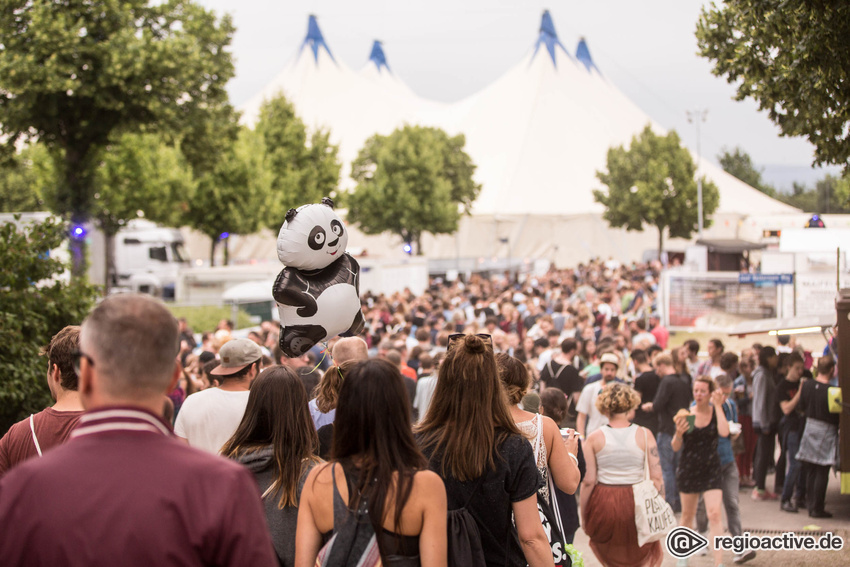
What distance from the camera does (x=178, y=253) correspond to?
35.3 metres

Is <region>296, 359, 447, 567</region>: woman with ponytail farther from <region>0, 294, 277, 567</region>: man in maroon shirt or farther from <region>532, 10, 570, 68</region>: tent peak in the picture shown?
<region>532, 10, 570, 68</region>: tent peak

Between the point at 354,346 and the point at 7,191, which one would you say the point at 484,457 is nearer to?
the point at 354,346

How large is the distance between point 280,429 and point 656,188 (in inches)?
1829

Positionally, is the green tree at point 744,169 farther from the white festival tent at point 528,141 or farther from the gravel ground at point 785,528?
the gravel ground at point 785,528

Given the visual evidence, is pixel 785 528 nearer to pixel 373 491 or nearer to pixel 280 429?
pixel 280 429

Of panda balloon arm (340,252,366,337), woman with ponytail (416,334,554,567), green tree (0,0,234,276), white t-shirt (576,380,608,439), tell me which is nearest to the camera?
woman with ponytail (416,334,554,567)

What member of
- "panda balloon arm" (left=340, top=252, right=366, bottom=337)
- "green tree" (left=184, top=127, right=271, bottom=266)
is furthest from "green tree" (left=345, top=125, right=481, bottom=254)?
"panda balloon arm" (left=340, top=252, right=366, bottom=337)

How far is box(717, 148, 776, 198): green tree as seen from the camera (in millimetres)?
86269

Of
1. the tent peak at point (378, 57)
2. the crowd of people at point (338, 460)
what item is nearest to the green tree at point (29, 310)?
the crowd of people at point (338, 460)

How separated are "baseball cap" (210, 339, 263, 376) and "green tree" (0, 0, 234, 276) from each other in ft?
51.5

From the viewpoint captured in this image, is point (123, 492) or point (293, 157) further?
point (293, 157)

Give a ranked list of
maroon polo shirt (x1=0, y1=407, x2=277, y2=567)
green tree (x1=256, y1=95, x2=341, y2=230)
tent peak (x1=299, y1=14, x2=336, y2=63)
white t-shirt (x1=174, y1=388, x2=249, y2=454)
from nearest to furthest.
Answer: maroon polo shirt (x1=0, y1=407, x2=277, y2=567)
white t-shirt (x1=174, y1=388, x2=249, y2=454)
green tree (x1=256, y1=95, x2=341, y2=230)
tent peak (x1=299, y1=14, x2=336, y2=63)

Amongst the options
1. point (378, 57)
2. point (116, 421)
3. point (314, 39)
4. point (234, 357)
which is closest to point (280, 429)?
point (234, 357)

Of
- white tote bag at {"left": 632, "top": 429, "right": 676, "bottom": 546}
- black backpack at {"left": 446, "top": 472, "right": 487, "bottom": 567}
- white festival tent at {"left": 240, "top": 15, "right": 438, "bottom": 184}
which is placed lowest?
white tote bag at {"left": 632, "top": 429, "right": 676, "bottom": 546}
